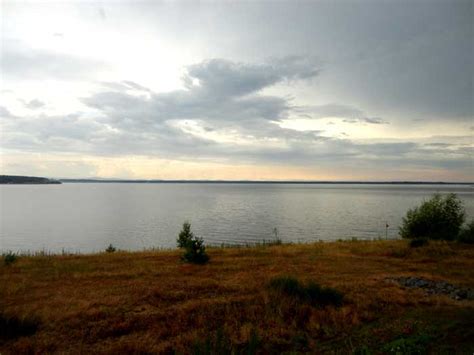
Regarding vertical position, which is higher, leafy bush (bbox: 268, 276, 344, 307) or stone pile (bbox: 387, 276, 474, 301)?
leafy bush (bbox: 268, 276, 344, 307)

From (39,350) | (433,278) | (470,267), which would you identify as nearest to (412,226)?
(470,267)

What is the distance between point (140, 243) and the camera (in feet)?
128

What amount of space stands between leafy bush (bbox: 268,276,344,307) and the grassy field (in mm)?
295

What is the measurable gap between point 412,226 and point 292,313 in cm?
2765

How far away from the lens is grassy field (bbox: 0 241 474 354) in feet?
24.8

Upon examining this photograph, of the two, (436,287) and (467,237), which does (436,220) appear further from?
(436,287)

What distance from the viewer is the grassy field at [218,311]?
24.8ft

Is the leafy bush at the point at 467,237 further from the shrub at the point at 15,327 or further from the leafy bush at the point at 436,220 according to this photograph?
the shrub at the point at 15,327

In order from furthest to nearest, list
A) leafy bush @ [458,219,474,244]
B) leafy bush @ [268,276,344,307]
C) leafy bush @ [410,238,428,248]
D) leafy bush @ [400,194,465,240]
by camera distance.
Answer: leafy bush @ [400,194,465,240]
leafy bush @ [458,219,474,244]
leafy bush @ [410,238,428,248]
leafy bush @ [268,276,344,307]

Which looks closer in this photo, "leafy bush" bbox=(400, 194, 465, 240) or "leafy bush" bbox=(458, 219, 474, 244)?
"leafy bush" bbox=(458, 219, 474, 244)

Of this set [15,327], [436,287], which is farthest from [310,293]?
[15,327]

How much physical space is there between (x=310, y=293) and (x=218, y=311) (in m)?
3.32

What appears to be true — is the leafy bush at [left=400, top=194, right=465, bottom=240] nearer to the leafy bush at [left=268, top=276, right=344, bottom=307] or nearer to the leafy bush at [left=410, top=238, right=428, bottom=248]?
the leafy bush at [left=410, top=238, right=428, bottom=248]

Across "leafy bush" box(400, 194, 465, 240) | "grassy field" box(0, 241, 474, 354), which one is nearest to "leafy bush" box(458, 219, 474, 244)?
"leafy bush" box(400, 194, 465, 240)
